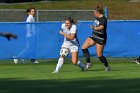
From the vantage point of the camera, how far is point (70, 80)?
15844 mm

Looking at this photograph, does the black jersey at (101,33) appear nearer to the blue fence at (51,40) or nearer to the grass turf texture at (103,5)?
the blue fence at (51,40)

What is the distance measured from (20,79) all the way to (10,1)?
4025 cm

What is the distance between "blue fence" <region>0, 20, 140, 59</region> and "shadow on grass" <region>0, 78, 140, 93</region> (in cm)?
698

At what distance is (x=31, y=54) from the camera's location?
23.1 m

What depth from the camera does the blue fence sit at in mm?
22938

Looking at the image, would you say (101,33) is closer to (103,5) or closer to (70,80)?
(70,80)

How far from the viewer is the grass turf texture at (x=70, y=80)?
13578 mm

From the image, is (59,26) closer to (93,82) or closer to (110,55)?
(110,55)

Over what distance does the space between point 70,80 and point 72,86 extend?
5.31 ft

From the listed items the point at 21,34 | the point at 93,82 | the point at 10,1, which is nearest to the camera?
the point at 93,82

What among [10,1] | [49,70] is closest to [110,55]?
[49,70]

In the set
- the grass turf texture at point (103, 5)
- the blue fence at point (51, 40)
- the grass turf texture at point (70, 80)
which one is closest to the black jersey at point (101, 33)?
the grass turf texture at point (70, 80)

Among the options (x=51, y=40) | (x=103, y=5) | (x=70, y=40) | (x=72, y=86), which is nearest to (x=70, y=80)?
(x=72, y=86)

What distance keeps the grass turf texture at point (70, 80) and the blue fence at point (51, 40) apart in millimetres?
1630
